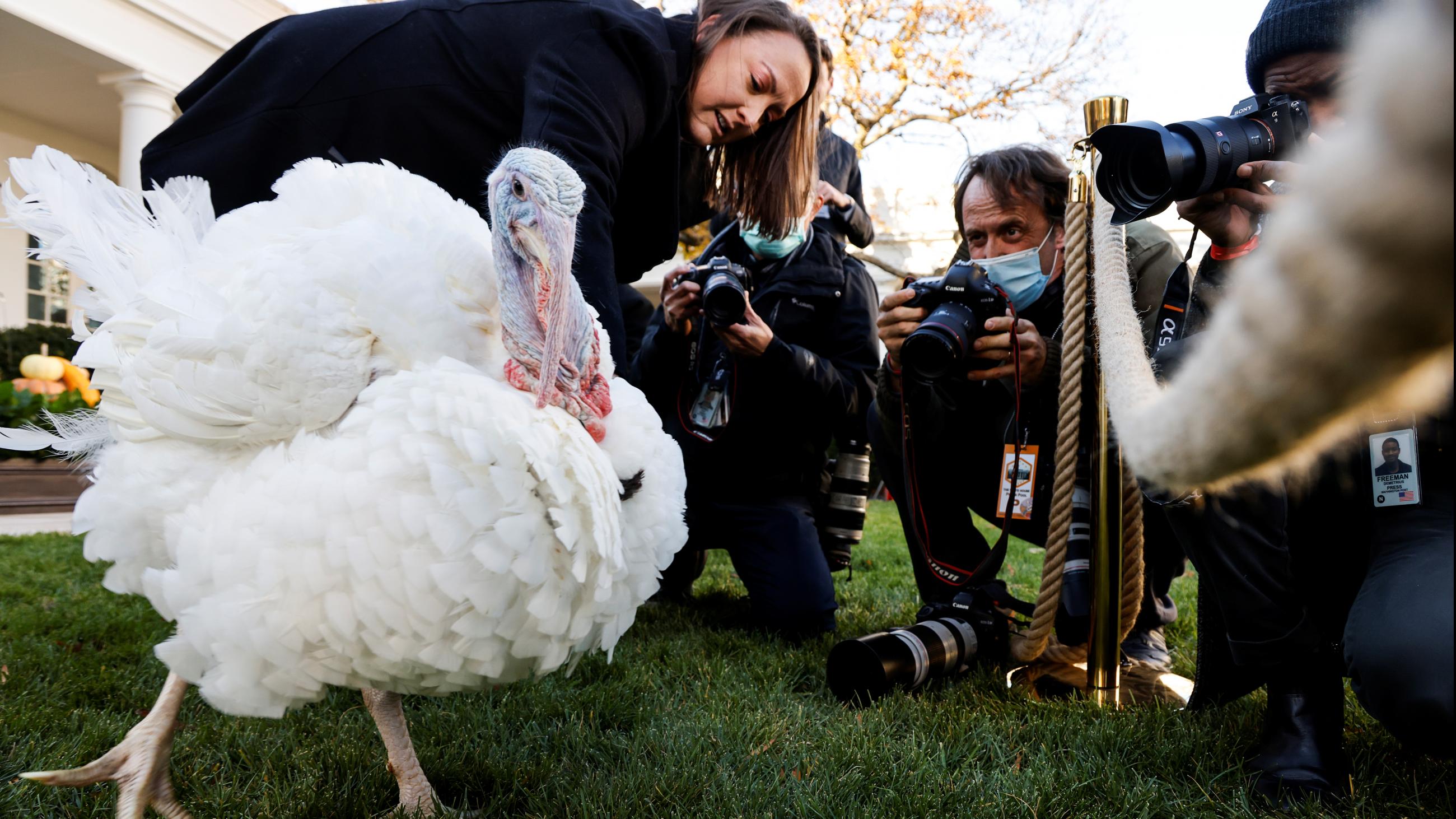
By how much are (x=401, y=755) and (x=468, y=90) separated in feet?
5.52

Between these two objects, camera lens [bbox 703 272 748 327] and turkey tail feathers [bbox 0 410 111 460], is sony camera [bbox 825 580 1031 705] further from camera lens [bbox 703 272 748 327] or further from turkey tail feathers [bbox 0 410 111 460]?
turkey tail feathers [bbox 0 410 111 460]

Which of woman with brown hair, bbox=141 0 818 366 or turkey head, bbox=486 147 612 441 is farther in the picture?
woman with brown hair, bbox=141 0 818 366

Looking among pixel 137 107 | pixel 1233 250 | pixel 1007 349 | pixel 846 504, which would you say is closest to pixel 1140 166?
pixel 1233 250

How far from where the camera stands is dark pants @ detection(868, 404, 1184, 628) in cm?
313

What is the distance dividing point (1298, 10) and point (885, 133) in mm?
13128

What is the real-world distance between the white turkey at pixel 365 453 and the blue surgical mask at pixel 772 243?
166cm

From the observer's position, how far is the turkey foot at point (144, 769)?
1.85 meters

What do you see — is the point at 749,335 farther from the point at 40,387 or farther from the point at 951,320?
the point at 40,387

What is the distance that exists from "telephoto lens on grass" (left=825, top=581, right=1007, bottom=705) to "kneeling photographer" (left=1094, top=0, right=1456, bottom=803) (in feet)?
2.62

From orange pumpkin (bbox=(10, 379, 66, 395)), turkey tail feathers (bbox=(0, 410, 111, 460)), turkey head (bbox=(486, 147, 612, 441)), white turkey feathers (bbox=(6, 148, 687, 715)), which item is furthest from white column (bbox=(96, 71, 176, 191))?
turkey head (bbox=(486, 147, 612, 441))

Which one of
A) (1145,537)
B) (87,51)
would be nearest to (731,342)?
(1145,537)

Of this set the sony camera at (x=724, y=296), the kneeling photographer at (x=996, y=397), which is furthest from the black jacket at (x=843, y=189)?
the kneeling photographer at (x=996, y=397)

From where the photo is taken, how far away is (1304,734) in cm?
191

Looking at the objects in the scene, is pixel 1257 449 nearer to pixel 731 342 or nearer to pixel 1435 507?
pixel 1435 507
